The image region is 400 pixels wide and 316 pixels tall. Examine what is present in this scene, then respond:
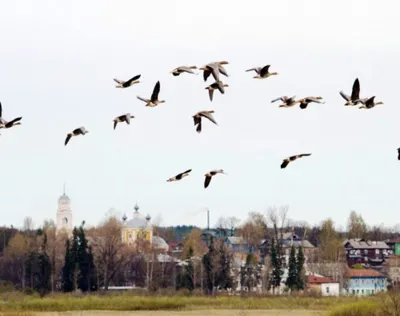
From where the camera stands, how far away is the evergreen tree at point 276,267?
91750 millimetres

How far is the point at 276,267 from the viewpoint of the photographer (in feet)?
304

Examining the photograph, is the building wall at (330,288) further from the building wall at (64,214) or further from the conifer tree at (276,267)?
the building wall at (64,214)

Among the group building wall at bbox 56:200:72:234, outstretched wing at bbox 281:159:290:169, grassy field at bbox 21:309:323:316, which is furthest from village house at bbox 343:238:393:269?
outstretched wing at bbox 281:159:290:169

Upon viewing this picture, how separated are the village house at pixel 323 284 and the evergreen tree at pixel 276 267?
3.69 m

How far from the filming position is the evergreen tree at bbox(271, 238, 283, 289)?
301 ft

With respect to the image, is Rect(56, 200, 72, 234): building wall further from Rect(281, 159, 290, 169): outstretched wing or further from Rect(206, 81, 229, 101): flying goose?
Rect(206, 81, 229, 101): flying goose

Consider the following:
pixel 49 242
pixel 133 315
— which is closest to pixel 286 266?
pixel 49 242

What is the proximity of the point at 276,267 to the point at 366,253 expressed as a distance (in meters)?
46.7

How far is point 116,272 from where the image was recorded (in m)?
93.8

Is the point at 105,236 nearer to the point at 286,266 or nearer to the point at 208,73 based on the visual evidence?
the point at 286,266

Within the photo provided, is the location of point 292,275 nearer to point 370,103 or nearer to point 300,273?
point 300,273

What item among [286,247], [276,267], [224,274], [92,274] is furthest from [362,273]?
[92,274]

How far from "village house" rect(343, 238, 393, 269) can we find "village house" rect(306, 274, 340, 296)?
Answer: 2691 cm

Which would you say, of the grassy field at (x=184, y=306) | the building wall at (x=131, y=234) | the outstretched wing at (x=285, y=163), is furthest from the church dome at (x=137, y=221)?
the outstretched wing at (x=285, y=163)
